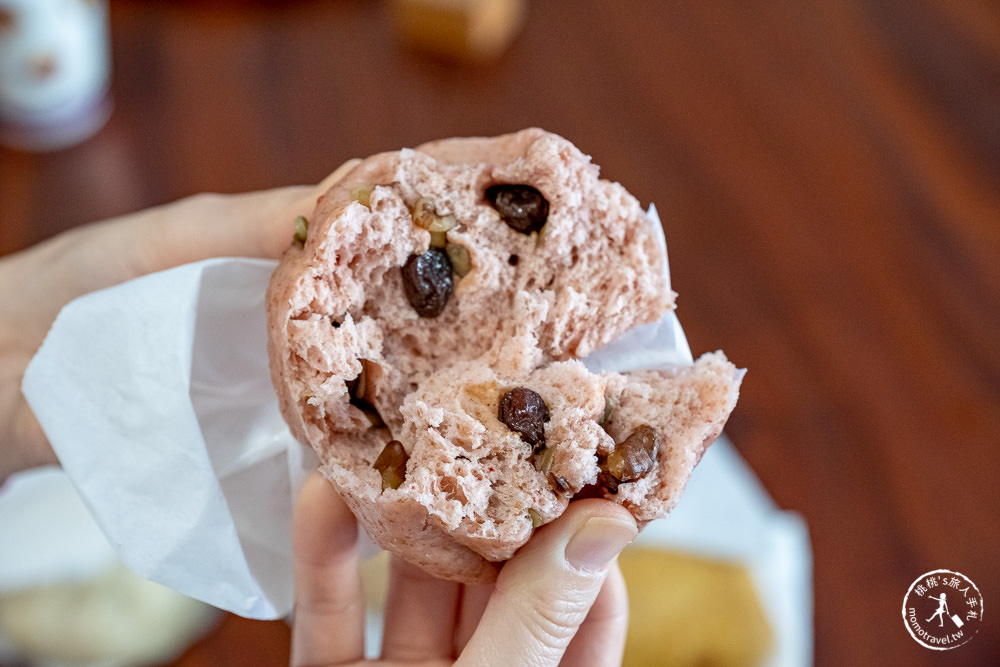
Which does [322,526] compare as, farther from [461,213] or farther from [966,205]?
[966,205]

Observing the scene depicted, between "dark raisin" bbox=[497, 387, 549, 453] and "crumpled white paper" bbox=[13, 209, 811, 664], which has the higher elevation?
"dark raisin" bbox=[497, 387, 549, 453]

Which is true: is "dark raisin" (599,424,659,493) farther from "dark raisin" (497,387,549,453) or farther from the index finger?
the index finger

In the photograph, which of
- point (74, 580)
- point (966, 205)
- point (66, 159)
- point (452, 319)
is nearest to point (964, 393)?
point (966, 205)

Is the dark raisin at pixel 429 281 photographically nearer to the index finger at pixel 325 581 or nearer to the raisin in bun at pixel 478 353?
the raisin in bun at pixel 478 353

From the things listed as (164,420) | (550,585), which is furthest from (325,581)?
(550,585)

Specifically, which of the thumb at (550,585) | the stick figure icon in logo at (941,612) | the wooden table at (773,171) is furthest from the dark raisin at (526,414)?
the wooden table at (773,171)

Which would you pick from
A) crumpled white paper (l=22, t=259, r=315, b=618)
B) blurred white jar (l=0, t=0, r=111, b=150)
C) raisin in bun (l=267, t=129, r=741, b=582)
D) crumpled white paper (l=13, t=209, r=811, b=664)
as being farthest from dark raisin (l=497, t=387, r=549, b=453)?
blurred white jar (l=0, t=0, r=111, b=150)
